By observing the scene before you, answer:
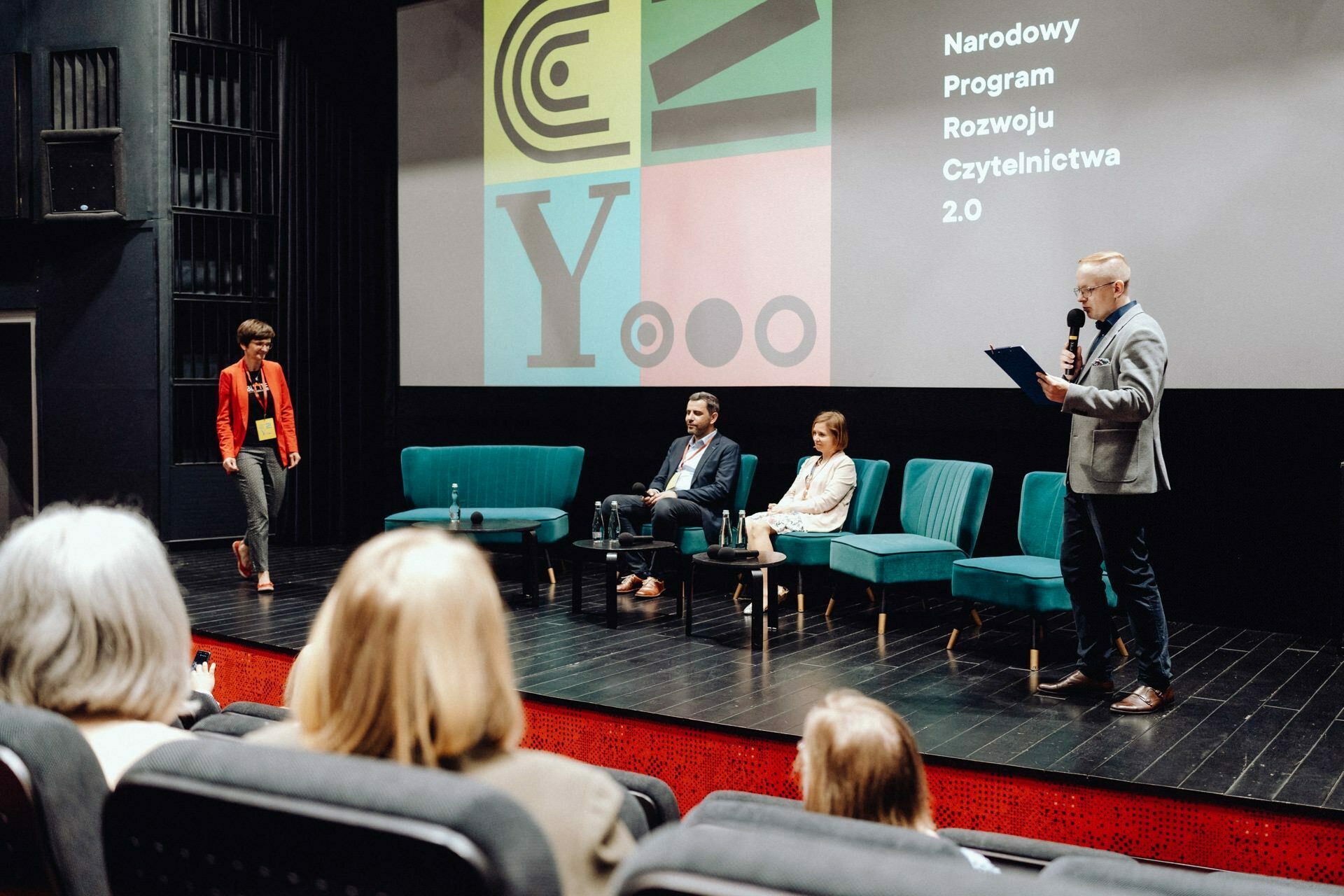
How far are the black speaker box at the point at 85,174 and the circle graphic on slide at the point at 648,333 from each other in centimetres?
356

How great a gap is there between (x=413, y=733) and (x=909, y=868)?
0.53m

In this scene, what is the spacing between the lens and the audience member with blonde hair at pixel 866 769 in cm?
147

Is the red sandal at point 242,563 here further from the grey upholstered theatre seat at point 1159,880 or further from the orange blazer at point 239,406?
the grey upholstered theatre seat at point 1159,880

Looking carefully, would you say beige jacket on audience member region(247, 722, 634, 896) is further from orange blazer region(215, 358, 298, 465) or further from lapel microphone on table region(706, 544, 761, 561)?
orange blazer region(215, 358, 298, 465)

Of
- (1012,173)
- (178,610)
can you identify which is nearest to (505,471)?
(1012,173)

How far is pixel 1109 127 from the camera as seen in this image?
5.20 m

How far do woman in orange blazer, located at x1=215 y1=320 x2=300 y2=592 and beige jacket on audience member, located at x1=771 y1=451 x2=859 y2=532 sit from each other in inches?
109

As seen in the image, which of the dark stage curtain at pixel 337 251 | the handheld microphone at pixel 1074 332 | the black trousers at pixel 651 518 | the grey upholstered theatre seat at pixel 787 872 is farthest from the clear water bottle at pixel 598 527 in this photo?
the grey upholstered theatre seat at pixel 787 872

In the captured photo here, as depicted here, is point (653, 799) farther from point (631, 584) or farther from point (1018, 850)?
point (631, 584)

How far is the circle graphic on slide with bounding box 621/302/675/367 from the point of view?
6.63 metres

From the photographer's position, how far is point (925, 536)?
5523mm

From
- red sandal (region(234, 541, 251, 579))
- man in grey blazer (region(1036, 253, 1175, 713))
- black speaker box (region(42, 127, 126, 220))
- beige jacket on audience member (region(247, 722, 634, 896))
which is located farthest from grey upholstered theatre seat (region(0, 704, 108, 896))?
black speaker box (region(42, 127, 126, 220))

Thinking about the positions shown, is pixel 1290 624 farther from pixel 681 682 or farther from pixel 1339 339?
pixel 681 682

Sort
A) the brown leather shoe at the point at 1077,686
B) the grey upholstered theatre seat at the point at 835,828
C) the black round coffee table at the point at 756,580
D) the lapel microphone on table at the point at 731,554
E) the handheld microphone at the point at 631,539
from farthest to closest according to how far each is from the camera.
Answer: the handheld microphone at the point at 631,539
the lapel microphone on table at the point at 731,554
the black round coffee table at the point at 756,580
the brown leather shoe at the point at 1077,686
the grey upholstered theatre seat at the point at 835,828
